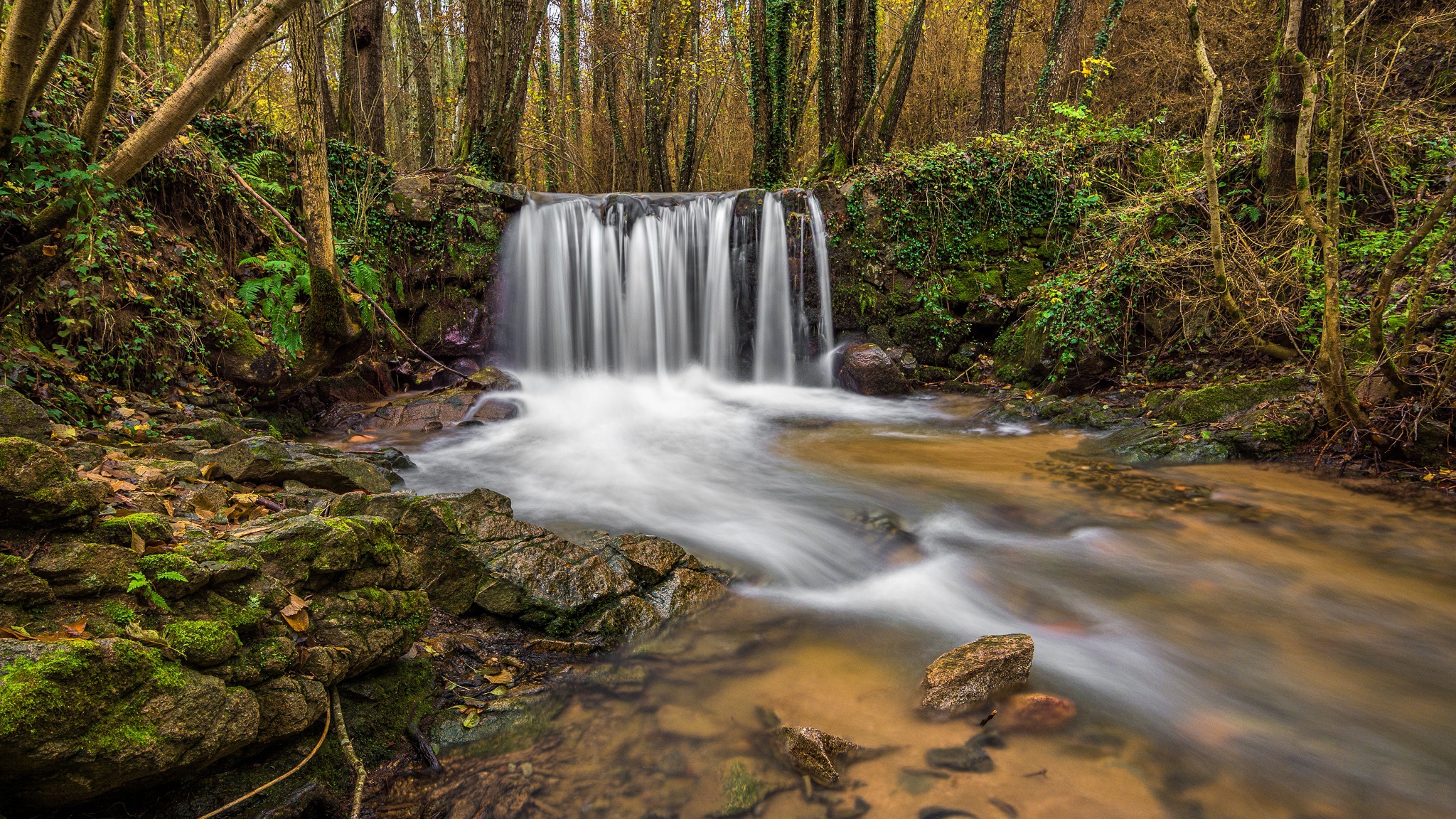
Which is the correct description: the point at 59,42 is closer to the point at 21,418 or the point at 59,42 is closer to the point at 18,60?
the point at 18,60

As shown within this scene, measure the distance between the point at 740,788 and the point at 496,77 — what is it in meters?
11.3

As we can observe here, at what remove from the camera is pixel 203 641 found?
1.94m

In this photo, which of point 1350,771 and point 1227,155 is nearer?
point 1350,771

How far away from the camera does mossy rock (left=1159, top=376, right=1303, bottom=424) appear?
6.46 meters

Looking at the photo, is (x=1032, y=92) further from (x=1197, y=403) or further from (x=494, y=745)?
(x=494, y=745)

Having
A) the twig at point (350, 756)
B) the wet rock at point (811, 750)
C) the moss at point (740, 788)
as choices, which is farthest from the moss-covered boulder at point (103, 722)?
the wet rock at point (811, 750)

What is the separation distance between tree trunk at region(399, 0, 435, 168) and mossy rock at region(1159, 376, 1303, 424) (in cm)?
1168

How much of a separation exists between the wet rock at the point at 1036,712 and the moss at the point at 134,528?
10.2 ft

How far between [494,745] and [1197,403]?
23.3ft

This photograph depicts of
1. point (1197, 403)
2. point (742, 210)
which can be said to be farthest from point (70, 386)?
point (1197, 403)

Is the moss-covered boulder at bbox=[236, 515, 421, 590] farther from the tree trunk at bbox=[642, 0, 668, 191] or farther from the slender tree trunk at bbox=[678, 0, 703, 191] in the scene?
the slender tree trunk at bbox=[678, 0, 703, 191]

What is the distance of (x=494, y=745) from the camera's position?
8.28 ft

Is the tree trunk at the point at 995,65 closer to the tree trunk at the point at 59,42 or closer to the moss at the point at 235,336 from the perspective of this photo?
the moss at the point at 235,336

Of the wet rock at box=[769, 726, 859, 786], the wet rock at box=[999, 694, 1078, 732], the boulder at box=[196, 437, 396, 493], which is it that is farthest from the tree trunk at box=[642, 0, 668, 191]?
the wet rock at box=[769, 726, 859, 786]
